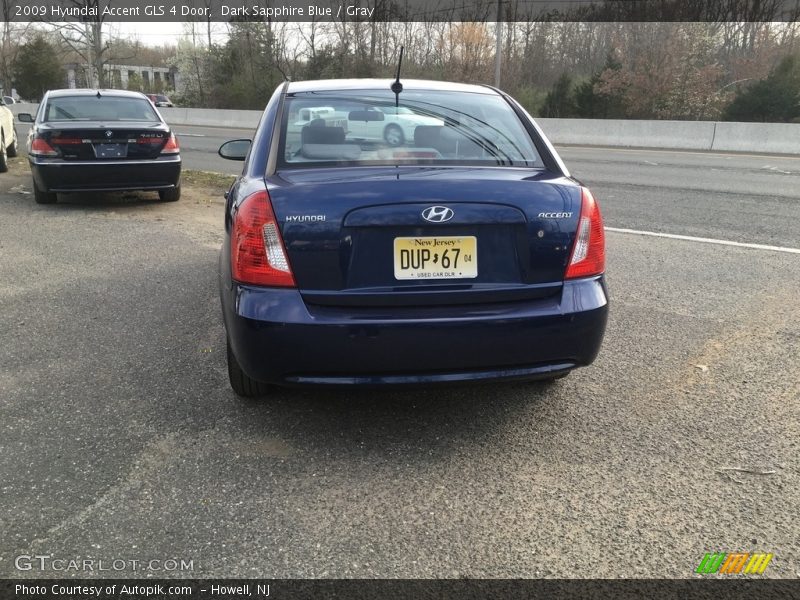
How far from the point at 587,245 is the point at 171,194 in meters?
7.82

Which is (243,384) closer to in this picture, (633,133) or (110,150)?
(110,150)

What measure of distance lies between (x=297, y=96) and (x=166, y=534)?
243 centimetres

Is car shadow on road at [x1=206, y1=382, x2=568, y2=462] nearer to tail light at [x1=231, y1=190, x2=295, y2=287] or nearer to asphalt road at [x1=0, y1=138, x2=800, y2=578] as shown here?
asphalt road at [x1=0, y1=138, x2=800, y2=578]

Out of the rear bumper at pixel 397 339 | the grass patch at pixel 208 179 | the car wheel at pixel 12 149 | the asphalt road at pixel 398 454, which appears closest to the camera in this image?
the asphalt road at pixel 398 454

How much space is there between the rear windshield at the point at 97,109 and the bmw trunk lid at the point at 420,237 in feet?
23.9

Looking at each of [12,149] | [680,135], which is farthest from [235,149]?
[680,135]

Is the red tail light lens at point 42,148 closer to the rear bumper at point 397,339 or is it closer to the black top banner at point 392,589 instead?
the rear bumper at point 397,339

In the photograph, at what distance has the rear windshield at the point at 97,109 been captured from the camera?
8.92m

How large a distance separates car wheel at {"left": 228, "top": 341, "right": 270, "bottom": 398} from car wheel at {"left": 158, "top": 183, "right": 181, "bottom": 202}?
6.71m

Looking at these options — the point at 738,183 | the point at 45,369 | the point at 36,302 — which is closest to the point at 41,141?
the point at 36,302

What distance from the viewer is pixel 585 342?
116 inches

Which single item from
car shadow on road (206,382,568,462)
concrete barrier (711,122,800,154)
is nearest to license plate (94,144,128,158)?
car shadow on road (206,382,568,462)

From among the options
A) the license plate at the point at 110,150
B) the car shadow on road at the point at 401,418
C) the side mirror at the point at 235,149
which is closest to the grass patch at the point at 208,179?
the license plate at the point at 110,150

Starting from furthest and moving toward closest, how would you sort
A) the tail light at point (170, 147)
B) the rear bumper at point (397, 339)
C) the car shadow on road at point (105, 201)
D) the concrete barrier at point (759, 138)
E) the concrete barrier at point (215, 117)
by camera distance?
the concrete barrier at point (215, 117)
the concrete barrier at point (759, 138)
the car shadow on road at point (105, 201)
the tail light at point (170, 147)
the rear bumper at point (397, 339)
